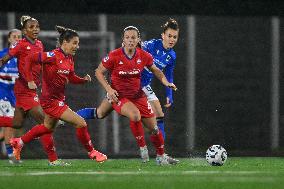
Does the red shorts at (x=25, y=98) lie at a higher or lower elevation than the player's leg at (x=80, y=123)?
higher

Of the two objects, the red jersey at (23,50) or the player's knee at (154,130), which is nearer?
the player's knee at (154,130)

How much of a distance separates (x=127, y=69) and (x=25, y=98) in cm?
133

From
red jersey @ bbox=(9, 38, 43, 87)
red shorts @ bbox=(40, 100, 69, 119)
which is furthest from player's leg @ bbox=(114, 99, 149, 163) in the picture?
red jersey @ bbox=(9, 38, 43, 87)

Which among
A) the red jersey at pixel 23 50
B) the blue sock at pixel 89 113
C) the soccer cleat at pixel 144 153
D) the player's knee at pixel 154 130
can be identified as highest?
the red jersey at pixel 23 50

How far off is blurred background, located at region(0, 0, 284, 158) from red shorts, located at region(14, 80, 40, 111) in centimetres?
411

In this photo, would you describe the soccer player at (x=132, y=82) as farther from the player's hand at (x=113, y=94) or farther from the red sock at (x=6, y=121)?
the red sock at (x=6, y=121)

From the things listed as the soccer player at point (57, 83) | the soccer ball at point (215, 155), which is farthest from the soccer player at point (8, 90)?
the soccer ball at point (215, 155)

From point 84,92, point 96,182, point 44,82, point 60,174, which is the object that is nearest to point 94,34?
point 84,92

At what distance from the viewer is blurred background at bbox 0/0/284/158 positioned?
15.4 meters

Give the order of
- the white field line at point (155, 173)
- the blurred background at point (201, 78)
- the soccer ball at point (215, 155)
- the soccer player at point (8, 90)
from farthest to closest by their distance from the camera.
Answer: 1. the blurred background at point (201, 78)
2. the soccer player at point (8, 90)
3. the soccer ball at point (215, 155)
4. the white field line at point (155, 173)

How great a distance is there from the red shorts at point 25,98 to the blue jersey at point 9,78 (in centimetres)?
63

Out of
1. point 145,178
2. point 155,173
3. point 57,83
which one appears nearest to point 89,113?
point 57,83

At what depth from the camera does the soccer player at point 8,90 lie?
11.7m

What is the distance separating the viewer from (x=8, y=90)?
1191cm
